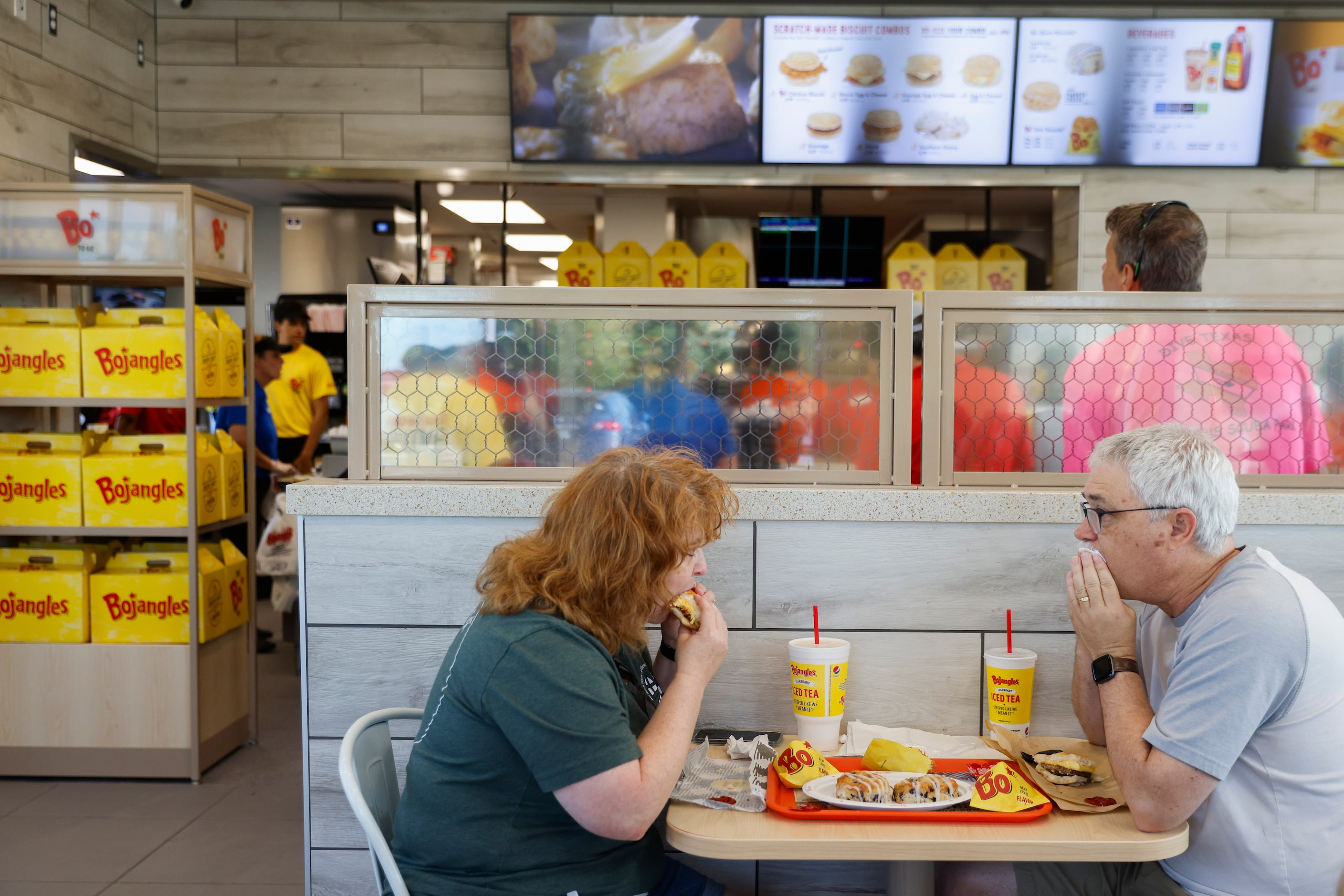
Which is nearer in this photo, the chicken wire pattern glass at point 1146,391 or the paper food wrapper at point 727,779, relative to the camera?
the paper food wrapper at point 727,779

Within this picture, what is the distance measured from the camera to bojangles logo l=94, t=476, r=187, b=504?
10.2ft

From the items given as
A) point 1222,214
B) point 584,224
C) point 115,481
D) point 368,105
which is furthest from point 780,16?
point 115,481

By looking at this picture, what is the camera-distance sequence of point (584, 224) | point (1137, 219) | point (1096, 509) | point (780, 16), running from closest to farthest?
point (1096, 509)
point (1137, 219)
point (780, 16)
point (584, 224)

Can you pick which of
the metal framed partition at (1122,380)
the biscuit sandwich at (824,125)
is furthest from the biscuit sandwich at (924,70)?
the metal framed partition at (1122,380)

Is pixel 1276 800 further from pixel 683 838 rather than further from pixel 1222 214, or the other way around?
pixel 1222 214

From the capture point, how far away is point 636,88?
14.5 feet

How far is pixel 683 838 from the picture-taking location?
1.28 m

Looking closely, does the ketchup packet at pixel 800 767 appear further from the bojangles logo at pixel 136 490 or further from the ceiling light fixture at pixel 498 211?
the ceiling light fixture at pixel 498 211

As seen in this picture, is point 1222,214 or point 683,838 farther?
point 1222,214

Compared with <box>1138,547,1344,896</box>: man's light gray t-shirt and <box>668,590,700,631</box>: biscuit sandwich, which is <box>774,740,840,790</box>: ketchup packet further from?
<box>1138,547,1344,896</box>: man's light gray t-shirt

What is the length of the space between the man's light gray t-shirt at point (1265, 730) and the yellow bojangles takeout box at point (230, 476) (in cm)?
304

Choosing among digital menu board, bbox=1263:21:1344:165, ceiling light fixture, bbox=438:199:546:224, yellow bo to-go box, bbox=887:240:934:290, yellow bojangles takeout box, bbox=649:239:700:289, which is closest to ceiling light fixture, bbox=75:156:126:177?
ceiling light fixture, bbox=438:199:546:224

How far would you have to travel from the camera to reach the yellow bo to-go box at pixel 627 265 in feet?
15.1

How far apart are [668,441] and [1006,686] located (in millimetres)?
806
